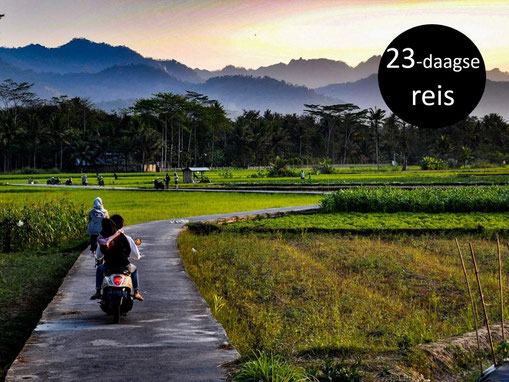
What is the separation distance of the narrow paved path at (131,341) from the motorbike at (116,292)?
0.49ft

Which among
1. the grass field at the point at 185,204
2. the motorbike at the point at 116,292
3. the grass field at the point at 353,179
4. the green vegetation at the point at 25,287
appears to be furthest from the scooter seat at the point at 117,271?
the grass field at the point at 353,179

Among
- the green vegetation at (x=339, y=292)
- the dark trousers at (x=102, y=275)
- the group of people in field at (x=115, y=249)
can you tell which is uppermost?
the group of people in field at (x=115, y=249)

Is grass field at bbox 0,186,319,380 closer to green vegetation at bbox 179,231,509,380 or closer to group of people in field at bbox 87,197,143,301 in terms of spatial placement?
group of people in field at bbox 87,197,143,301

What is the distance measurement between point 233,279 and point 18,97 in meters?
107

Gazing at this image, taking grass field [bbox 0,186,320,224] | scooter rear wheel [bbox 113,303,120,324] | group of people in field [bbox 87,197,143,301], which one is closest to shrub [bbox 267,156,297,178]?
grass field [bbox 0,186,320,224]

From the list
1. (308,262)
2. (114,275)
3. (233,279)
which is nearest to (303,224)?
(308,262)

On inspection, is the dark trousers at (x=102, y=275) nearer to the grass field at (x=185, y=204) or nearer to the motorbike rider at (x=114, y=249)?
the motorbike rider at (x=114, y=249)

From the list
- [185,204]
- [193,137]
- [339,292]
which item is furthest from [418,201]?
[193,137]

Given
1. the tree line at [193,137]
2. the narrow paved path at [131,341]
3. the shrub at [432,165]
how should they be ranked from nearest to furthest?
the narrow paved path at [131,341]
the shrub at [432,165]
the tree line at [193,137]

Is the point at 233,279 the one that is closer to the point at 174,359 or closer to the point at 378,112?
the point at 174,359

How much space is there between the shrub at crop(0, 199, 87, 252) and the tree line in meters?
68.0

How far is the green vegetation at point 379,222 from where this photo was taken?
18.4m

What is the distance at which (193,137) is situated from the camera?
107 m

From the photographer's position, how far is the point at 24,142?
3497 inches
